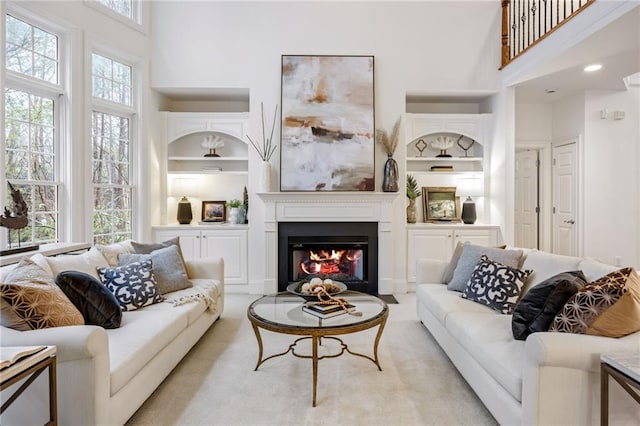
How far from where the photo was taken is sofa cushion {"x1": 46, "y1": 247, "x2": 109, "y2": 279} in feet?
7.84

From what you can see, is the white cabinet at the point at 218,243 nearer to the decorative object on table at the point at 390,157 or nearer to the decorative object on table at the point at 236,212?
the decorative object on table at the point at 236,212

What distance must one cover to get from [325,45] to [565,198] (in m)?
4.37

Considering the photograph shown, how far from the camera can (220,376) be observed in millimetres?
2547

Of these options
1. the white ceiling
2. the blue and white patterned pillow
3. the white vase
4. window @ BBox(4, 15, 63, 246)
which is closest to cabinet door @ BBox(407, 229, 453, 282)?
the white vase

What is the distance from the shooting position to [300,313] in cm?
253

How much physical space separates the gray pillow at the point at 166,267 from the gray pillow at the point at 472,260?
239 centimetres

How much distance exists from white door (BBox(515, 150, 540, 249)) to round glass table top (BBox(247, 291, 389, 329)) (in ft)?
15.1

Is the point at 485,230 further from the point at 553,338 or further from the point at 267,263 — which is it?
the point at 553,338

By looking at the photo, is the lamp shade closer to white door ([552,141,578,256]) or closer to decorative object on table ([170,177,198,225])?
white door ([552,141,578,256])

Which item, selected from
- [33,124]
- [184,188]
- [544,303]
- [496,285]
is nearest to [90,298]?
[33,124]

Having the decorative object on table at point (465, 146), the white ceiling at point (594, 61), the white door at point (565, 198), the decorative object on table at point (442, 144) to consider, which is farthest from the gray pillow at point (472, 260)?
the white door at point (565, 198)

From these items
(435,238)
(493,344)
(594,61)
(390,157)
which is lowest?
(493,344)

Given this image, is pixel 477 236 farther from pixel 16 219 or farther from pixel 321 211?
pixel 16 219

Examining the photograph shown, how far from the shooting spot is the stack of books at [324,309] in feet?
8.11
